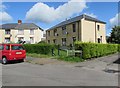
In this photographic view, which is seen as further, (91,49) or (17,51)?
(91,49)

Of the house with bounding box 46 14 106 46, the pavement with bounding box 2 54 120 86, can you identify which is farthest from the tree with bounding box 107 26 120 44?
the pavement with bounding box 2 54 120 86

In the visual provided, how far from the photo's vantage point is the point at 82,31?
36125 mm

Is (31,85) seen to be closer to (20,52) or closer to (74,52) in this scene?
(20,52)

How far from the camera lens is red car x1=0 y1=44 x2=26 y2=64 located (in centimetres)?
1591

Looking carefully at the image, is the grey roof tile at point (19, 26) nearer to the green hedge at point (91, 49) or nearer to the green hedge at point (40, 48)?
the green hedge at point (40, 48)

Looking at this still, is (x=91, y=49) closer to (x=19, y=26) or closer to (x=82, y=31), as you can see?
(x=82, y=31)

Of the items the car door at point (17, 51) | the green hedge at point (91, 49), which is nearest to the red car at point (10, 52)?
the car door at point (17, 51)

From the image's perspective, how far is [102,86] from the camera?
Answer: 803cm

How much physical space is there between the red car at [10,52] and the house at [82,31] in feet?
68.8

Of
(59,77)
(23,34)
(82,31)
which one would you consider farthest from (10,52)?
(23,34)

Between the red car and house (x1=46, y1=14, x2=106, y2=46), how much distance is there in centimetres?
2096

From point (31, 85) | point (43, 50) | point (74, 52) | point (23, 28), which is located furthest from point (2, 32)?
point (31, 85)

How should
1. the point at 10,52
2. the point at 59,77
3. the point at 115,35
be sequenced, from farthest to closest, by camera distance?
the point at 115,35
the point at 10,52
the point at 59,77

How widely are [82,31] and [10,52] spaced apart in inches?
866
